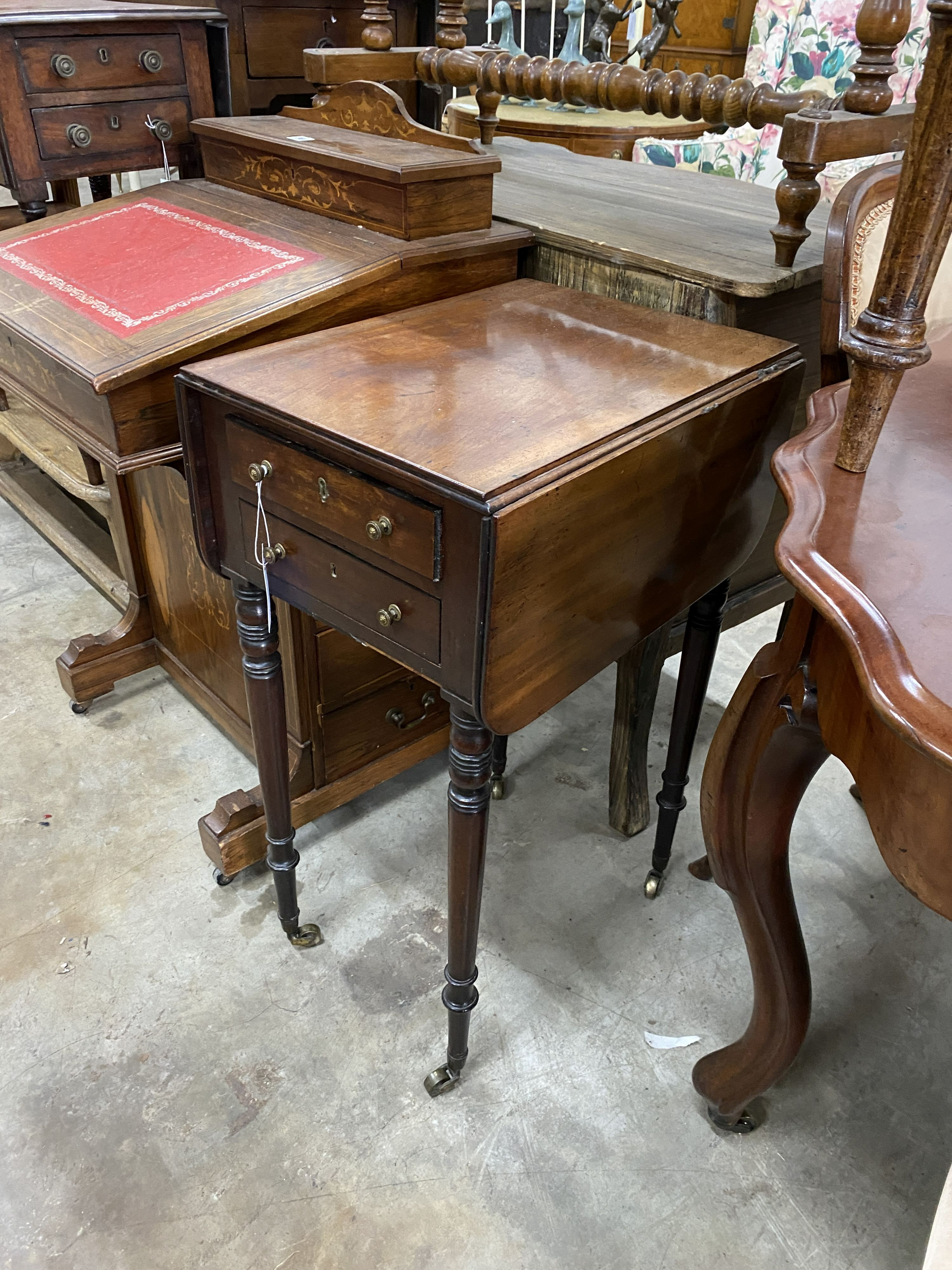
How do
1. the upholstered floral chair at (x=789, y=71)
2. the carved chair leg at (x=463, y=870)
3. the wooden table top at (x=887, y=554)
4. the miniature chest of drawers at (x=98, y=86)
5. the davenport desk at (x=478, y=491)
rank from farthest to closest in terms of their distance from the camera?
the upholstered floral chair at (x=789, y=71)
the miniature chest of drawers at (x=98, y=86)
the carved chair leg at (x=463, y=870)
the davenport desk at (x=478, y=491)
the wooden table top at (x=887, y=554)

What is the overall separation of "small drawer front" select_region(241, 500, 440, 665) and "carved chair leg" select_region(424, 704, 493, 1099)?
9cm

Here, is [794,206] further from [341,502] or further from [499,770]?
[499,770]

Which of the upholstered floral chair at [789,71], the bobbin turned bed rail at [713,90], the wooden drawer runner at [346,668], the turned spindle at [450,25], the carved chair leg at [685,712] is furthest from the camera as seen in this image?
the upholstered floral chair at [789,71]

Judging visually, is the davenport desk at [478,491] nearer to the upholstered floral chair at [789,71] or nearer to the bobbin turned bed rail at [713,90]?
the bobbin turned bed rail at [713,90]

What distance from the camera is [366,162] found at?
1.27 m

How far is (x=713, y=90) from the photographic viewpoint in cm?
125

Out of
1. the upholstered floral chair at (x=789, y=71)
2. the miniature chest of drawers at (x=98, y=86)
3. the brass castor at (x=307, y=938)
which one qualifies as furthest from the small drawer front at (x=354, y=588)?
the upholstered floral chair at (x=789, y=71)

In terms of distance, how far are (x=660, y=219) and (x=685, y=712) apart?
30.1 inches

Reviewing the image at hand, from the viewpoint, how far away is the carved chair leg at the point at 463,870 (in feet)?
3.20

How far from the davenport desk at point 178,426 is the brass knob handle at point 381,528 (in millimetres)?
369

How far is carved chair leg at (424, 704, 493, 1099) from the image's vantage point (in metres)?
0.98

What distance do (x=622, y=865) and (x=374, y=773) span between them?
1.53 ft

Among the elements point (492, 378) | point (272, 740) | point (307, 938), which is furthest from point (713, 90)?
point (307, 938)

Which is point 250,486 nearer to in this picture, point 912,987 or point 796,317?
point 796,317
